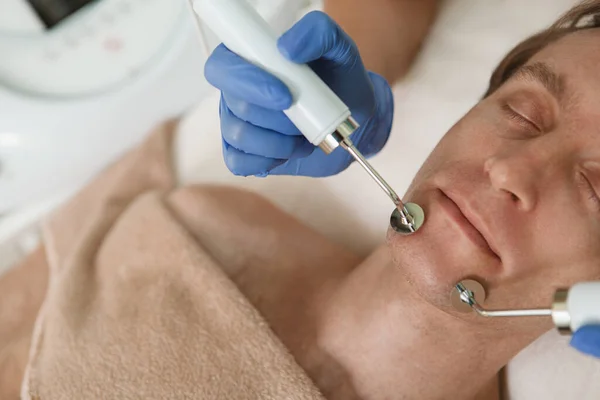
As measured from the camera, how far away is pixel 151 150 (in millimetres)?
1204

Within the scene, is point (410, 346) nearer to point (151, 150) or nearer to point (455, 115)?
point (455, 115)

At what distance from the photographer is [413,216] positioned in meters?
0.71

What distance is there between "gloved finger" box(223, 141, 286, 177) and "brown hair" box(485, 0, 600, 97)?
35 cm

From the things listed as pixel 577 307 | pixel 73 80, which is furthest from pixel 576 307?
pixel 73 80

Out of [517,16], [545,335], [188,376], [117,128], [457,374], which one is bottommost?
[545,335]

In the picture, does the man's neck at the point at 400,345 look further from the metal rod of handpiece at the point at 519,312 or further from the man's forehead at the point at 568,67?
the man's forehead at the point at 568,67

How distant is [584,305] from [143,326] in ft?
2.00

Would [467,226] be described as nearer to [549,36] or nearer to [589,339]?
[589,339]

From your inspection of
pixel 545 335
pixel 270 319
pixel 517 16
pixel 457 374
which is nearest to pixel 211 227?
pixel 270 319

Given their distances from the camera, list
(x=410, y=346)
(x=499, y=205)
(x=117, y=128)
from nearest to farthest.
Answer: (x=499, y=205) → (x=410, y=346) → (x=117, y=128)

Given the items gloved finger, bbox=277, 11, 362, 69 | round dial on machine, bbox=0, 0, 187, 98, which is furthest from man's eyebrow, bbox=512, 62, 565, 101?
round dial on machine, bbox=0, 0, 187, 98

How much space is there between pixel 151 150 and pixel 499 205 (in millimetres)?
739

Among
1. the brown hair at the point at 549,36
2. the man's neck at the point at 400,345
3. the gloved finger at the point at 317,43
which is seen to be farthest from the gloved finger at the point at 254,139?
the brown hair at the point at 549,36

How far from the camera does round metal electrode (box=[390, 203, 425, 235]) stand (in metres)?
0.71
